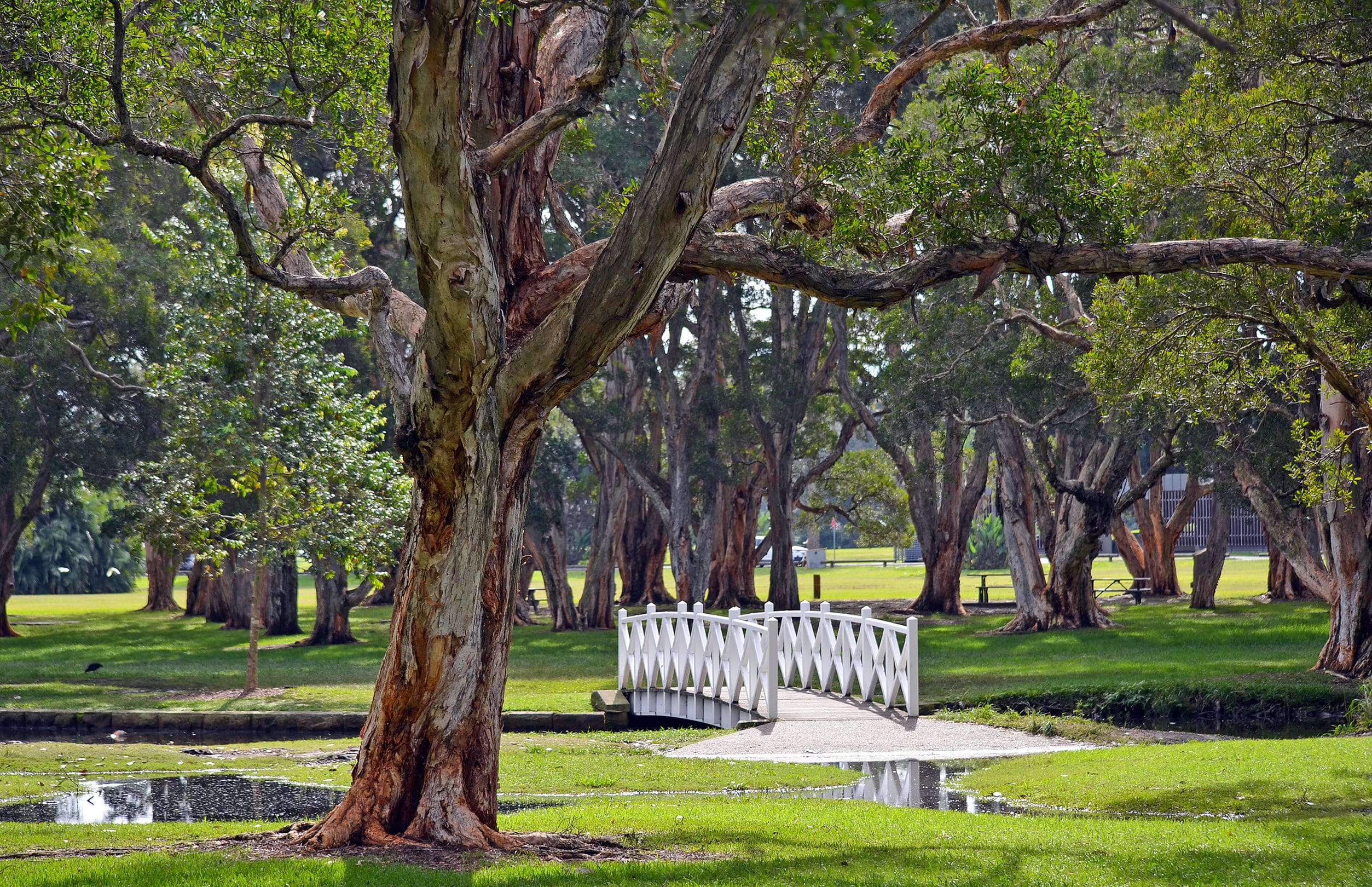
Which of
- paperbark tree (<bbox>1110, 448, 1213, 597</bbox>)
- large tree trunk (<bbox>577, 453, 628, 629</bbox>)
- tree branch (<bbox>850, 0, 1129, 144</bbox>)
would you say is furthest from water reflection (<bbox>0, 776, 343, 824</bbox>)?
paperbark tree (<bbox>1110, 448, 1213, 597</bbox>)

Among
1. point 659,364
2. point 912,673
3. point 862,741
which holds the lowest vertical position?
point 862,741

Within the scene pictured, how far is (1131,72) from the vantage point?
826 inches

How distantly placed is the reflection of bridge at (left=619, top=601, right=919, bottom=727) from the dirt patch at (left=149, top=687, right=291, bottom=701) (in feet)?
18.9

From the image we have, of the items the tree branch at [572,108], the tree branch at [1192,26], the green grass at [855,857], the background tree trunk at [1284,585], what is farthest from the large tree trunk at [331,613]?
the tree branch at [1192,26]

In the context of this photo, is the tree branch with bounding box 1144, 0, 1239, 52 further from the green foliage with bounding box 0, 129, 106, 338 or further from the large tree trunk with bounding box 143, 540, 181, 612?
the large tree trunk with bounding box 143, 540, 181, 612

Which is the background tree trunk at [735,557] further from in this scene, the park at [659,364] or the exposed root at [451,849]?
the exposed root at [451,849]

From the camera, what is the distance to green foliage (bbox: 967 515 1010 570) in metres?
69.5

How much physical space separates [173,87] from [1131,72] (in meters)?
16.1

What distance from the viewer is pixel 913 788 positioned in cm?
1111

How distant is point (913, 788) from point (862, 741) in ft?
7.76

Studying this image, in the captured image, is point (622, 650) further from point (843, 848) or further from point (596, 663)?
point (843, 848)

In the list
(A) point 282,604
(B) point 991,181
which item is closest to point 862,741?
(B) point 991,181

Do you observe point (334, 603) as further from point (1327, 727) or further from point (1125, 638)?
point (1327, 727)

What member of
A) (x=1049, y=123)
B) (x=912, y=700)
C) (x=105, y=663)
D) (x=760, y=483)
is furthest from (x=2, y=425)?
(x=1049, y=123)
